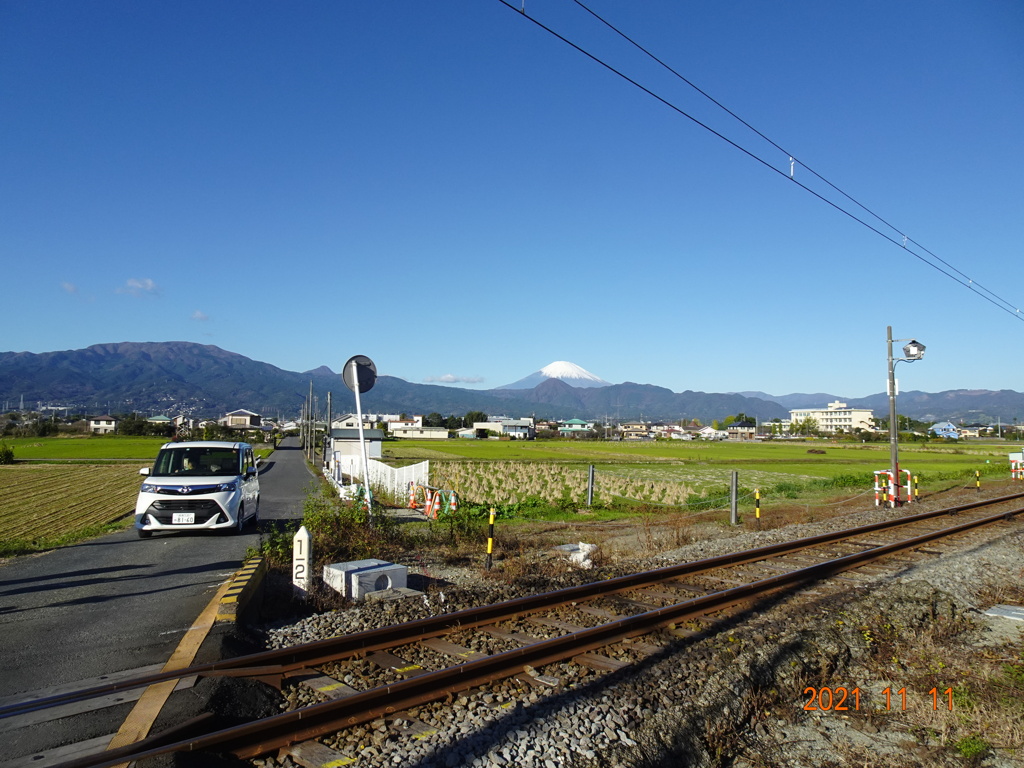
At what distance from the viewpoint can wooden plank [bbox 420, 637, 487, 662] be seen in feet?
19.1

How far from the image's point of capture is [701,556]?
440 inches

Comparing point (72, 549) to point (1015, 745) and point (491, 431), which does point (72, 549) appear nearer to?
point (1015, 745)

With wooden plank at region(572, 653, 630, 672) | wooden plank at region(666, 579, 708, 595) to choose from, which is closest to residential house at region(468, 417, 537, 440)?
wooden plank at region(666, 579, 708, 595)

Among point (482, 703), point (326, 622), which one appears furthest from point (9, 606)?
point (482, 703)

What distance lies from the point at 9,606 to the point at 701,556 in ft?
30.7

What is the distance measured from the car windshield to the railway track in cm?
826

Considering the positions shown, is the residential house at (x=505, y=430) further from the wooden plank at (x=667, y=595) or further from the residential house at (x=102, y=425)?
the wooden plank at (x=667, y=595)

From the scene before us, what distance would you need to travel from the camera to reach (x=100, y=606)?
750 cm

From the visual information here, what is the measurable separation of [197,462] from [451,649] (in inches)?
365

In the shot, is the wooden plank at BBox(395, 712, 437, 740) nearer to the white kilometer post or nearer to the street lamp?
the white kilometer post

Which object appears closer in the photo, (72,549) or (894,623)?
(894,623)

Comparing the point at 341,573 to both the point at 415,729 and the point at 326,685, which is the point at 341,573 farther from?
the point at 415,729
